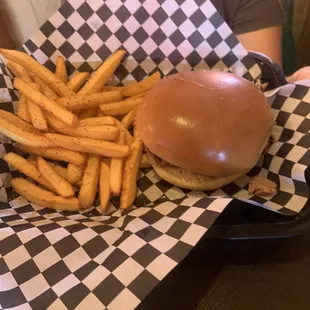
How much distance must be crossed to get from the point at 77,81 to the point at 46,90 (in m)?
0.12

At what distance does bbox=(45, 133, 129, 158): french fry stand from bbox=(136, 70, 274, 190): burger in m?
0.09

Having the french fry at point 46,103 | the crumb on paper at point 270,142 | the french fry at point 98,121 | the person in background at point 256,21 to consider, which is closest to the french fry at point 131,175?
the french fry at point 98,121

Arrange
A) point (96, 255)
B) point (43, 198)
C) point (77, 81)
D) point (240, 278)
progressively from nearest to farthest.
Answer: point (96, 255) < point (240, 278) < point (43, 198) < point (77, 81)

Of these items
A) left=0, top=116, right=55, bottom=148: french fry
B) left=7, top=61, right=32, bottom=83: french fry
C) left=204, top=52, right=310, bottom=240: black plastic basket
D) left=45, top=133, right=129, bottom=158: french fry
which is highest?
left=7, top=61, right=32, bottom=83: french fry

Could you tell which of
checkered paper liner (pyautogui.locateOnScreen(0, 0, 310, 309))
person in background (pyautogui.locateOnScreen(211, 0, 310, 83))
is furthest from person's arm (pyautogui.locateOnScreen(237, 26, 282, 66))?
checkered paper liner (pyautogui.locateOnScreen(0, 0, 310, 309))

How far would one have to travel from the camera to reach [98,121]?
4.57 feet

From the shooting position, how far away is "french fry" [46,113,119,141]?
133 cm

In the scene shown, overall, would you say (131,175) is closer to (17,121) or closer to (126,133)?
(126,133)

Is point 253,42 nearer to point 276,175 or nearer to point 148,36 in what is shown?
point 148,36

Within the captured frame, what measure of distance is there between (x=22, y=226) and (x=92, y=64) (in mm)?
745

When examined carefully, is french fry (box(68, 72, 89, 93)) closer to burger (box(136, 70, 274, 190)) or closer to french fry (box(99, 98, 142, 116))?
french fry (box(99, 98, 142, 116))

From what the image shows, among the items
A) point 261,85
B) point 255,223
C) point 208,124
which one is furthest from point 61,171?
point 261,85

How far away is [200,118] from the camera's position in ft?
4.13

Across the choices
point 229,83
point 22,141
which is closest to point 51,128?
point 22,141
